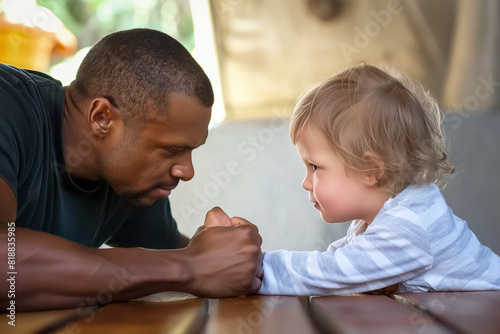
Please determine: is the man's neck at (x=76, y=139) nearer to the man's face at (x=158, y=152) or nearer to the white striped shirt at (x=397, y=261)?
the man's face at (x=158, y=152)

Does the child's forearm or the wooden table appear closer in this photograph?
the wooden table

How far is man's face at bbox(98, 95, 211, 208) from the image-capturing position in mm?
1783

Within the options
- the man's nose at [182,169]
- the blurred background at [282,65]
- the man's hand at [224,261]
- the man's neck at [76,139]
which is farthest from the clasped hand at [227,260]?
the blurred background at [282,65]

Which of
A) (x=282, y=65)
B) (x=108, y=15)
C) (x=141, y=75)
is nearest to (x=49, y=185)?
(x=141, y=75)

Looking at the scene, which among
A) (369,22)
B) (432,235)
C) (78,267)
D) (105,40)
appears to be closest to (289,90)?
(369,22)

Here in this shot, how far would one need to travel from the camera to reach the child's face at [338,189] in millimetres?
1847

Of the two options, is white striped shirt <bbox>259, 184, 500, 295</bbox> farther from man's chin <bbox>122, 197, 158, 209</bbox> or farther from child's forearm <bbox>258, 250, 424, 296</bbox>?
man's chin <bbox>122, 197, 158, 209</bbox>

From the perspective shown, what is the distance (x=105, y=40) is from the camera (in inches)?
75.3

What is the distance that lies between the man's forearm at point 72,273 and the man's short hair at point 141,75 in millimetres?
576

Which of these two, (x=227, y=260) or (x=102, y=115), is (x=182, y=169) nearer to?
(x=102, y=115)

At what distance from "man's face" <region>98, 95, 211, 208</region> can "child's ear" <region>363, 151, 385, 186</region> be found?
18.3 inches

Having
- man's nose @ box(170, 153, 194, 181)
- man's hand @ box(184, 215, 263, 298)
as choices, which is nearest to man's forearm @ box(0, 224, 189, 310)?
man's hand @ box(184, 215, 263, 298)

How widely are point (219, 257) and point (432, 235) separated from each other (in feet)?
1.72

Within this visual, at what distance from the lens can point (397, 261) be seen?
1.55m
